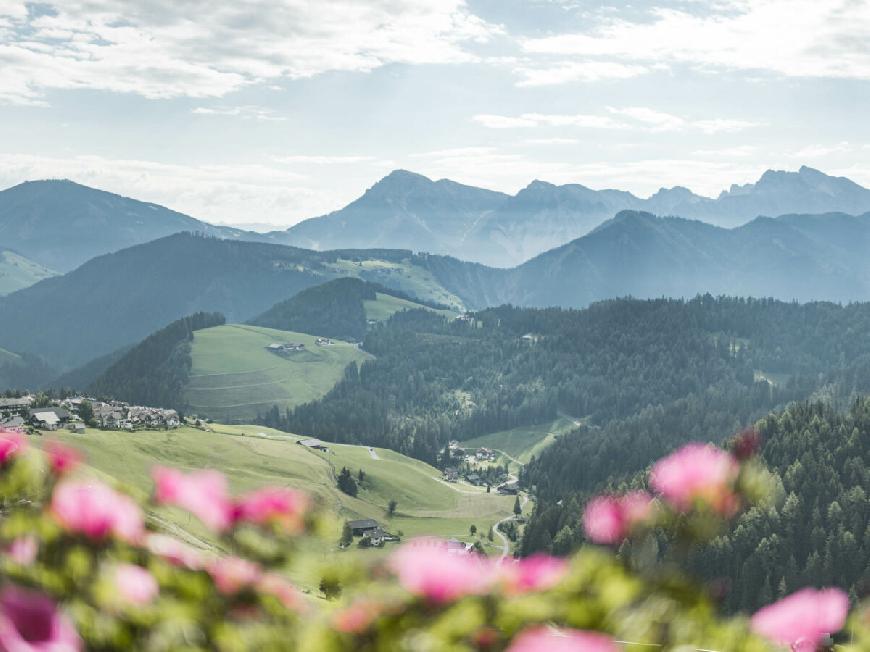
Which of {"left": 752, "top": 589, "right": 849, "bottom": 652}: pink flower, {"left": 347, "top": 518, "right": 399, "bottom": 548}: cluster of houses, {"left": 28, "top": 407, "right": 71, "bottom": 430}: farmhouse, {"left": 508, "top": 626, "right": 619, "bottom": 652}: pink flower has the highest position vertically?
{"left": 508, "top": 626, "right": 619, "bottom": 652}: pink flower

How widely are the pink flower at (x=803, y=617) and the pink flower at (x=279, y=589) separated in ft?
6.71

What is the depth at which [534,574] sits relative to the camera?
12.1ft

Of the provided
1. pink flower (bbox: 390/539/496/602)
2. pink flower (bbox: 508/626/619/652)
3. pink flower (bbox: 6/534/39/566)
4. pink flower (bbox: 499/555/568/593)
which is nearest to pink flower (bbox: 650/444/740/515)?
pink flower (bbox: 499/555/568/593)

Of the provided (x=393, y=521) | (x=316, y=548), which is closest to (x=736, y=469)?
(x=316, y=548)

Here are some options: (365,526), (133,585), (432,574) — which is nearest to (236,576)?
(133,585)

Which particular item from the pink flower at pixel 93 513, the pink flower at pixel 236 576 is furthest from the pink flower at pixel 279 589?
the pink flower at pixel 93 513

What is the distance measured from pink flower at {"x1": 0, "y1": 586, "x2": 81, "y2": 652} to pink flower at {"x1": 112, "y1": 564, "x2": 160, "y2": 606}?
39cm

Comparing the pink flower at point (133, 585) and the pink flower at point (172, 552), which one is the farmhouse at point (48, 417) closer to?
the pink flower at point (172, 552)

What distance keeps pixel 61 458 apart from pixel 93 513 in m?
1.67

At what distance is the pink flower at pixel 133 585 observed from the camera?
119 inches

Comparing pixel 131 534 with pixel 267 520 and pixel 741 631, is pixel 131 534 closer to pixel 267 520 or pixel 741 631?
pixel 267 520

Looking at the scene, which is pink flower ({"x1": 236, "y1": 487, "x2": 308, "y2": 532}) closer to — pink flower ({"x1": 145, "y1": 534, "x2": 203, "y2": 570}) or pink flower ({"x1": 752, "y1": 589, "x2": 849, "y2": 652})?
pink flower ({"x1": 145, "y1": 534, "x2": 203, "y2": 570})

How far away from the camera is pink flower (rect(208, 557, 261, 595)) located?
137 inches

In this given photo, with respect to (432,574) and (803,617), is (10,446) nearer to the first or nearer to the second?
(432,574)
